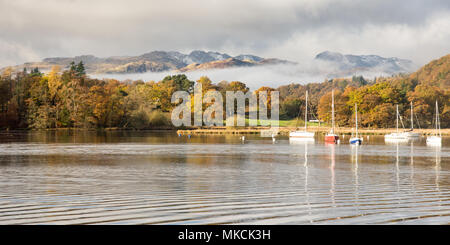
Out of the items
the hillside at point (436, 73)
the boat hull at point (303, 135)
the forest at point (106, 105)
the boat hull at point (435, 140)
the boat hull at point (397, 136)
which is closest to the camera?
the boat hull at point (435, 140)

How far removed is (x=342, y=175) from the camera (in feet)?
76.7

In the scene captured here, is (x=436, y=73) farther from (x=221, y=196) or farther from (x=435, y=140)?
(x=221, y=196)

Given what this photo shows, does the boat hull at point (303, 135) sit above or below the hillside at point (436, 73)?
below

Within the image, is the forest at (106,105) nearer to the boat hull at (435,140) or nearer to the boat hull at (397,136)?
the boat hull at (397,136)

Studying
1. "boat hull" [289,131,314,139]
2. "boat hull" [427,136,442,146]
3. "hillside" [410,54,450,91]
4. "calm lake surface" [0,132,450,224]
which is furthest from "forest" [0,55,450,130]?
"calm lake surface" [0,132,450,224]

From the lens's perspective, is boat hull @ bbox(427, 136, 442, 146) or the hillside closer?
boat hull @ bbox(427, 136, 442, 146)

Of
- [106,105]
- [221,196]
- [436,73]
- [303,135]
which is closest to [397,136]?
[303,135]

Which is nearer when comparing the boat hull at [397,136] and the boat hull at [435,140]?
the boat hull at [435,140]

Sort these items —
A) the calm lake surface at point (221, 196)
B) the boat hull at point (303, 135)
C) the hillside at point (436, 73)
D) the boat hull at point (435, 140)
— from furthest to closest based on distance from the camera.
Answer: the hillside at point (436, 73) < the boat hull at point (303, 135) < the boat hull at point (435, 140) < the calm lake surface at point (221, 196)

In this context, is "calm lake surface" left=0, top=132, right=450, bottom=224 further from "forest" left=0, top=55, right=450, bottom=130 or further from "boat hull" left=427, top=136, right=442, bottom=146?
"forest" left=0, top=55, right=450, bottom=130

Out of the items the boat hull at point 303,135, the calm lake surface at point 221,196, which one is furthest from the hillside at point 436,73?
the calm lake surface at point 221,196

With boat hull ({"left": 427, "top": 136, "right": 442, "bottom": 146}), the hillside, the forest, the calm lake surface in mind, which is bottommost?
boat hull ({"left": 427, "top": 136, "right": 442, "bottom": 146})
